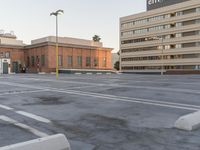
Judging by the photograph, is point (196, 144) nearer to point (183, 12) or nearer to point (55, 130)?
point (55, 130)

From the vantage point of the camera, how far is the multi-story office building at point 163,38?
2844 inches

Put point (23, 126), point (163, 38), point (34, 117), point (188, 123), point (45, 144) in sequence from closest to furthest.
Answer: point (45, 144)
point (188, 123)
point (23, 126)
point (34, 117)
point (163, 38)

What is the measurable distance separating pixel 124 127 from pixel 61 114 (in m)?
2.43

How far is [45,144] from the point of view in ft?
13.0

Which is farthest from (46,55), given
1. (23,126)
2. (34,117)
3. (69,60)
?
(23,126)

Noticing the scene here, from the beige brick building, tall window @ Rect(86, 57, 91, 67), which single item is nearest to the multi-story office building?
tall window @ Rect(86, 57, 91, 67)

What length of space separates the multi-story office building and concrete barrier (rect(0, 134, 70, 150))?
6689 centimetres

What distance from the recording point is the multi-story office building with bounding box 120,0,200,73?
237 ft

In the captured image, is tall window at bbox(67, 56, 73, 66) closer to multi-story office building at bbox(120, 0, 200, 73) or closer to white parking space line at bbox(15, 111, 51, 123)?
multi-story office building at bbox(120, 0, 200, 73)

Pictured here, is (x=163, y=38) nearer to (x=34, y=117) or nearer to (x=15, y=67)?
(x=15, y=67)

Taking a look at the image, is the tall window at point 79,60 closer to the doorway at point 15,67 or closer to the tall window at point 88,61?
the tall window at point 88,61

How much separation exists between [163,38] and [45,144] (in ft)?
266

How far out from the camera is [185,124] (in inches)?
229

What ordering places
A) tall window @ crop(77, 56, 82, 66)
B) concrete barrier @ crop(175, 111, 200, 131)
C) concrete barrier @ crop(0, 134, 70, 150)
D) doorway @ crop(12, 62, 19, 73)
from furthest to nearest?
tall window @ crop(77, 56, 82, 66)
doorway @ crop(12, 62, 19, 73)
concrete barrier @ crop(175, 111, 200, 131)
concrete barrier @ crop(0, 134, 70, 150)
